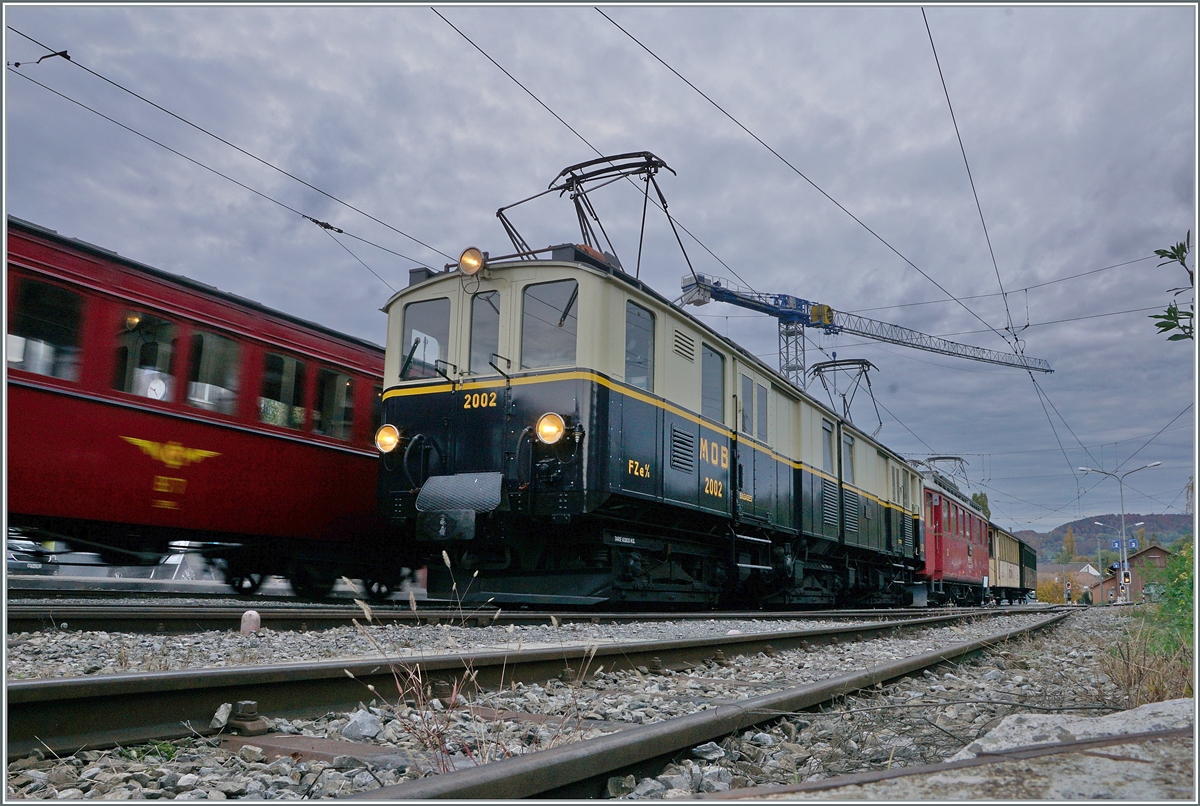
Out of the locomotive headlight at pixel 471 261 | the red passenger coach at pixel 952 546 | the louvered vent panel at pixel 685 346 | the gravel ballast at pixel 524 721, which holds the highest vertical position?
the locomotive headlight at pixel 471 261

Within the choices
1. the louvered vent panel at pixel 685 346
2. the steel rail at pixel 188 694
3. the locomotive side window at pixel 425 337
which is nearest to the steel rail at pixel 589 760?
the steel rail at pixel 188 694

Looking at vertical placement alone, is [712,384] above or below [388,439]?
above

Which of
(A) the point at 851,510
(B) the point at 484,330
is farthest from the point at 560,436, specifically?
(A) the point at 851,510

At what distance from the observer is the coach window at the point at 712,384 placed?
988 centimetres

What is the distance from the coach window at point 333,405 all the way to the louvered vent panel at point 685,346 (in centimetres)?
416

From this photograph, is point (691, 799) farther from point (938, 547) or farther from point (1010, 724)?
point (938, 547)

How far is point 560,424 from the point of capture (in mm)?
7852

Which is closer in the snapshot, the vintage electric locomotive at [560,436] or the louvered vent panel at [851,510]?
the vintage electric locomotive at [560,436]

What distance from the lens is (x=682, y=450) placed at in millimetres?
9219

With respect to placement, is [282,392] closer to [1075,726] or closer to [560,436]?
[560,436]

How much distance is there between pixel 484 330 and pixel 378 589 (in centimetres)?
467

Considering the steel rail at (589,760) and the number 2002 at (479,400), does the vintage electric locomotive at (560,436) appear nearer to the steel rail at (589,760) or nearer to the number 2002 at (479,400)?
the number 2002 at (479,400)

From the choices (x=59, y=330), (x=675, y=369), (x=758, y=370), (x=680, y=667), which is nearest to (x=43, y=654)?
(x=680, y=667)

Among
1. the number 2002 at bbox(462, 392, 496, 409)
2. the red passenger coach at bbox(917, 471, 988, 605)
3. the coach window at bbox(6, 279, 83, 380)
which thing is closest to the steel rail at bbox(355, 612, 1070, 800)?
the number 2002 at bbox(462, 392, 496, 409)
